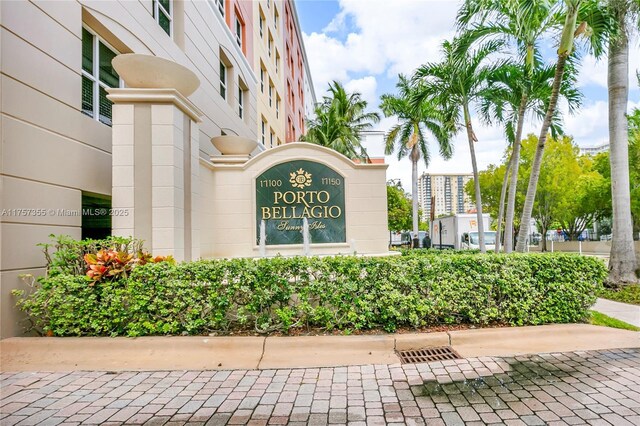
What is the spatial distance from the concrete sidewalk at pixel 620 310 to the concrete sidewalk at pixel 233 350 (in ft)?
6.72

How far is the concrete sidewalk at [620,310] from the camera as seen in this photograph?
6.20 meters

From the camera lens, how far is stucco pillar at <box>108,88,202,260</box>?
604 cm

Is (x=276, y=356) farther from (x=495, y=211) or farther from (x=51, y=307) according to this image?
(x=495, y=211)

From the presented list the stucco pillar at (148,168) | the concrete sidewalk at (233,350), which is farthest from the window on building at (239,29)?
the concrete sidewalk at (233,350)

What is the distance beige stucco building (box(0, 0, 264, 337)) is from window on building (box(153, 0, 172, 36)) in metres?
0.33

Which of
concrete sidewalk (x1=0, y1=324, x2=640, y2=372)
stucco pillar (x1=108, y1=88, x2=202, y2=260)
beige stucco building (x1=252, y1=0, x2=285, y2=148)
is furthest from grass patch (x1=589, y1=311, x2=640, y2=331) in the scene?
beige stucco building (x1=252, y1=0, x2=285, y2=148)

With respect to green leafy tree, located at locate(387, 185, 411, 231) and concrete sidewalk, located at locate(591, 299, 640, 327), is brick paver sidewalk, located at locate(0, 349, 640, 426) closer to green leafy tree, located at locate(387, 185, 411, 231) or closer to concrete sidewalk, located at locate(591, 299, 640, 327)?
concrete sidewalk, located at locate(591, 299, 640, 327)

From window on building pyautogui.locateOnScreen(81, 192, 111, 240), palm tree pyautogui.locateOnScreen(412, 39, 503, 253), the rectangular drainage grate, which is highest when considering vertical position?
palm tree pyautogui.locateOnScreen(412, 39, 503, 253)

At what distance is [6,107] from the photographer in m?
4.58

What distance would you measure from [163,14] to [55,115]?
5.55 m

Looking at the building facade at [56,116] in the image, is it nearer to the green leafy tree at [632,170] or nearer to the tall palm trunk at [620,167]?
the tall palm trunk at [620,167]

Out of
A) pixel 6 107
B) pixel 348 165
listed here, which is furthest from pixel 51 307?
pixel 348 165

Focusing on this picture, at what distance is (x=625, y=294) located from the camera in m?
7.97

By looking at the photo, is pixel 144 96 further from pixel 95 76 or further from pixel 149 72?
pixel 95 76
